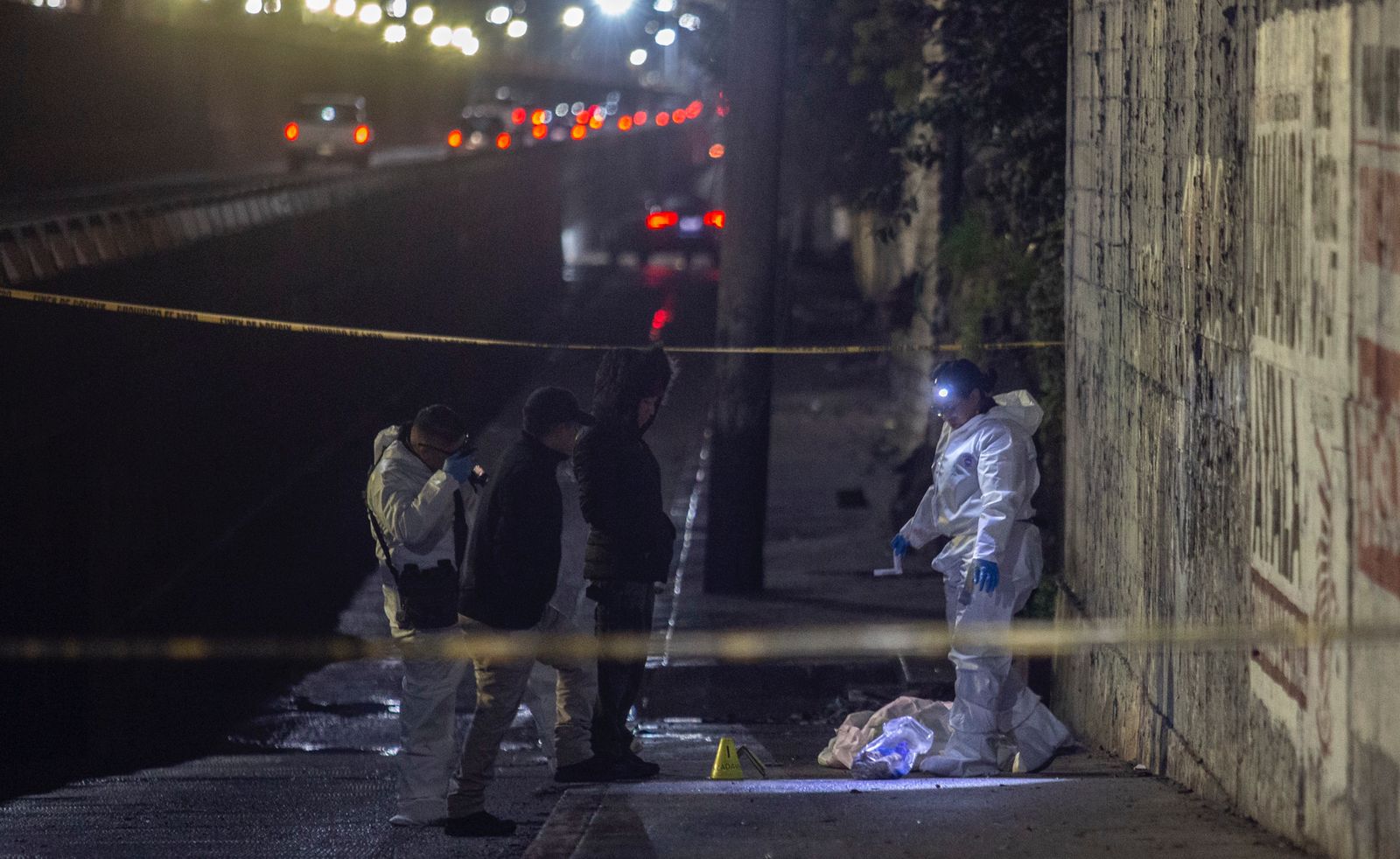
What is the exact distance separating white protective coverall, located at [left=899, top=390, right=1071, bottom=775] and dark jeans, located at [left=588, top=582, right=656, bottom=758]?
1131mm

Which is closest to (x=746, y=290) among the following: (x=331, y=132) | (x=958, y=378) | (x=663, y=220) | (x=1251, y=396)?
(x=958, y=378)

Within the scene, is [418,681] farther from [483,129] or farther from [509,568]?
[483,129]

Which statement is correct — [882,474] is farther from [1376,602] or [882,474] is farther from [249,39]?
[249,39]

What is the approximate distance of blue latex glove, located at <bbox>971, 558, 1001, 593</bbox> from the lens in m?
6.58

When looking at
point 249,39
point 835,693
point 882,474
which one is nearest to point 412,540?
point 835,693

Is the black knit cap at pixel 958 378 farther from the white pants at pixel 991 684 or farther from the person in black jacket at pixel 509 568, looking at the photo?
the person in black jacket at pixel 509 568

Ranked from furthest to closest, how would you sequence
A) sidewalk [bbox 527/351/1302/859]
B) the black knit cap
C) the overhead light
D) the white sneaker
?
the overhead light < the black knit cap < the white sneaker < sidewalk [bbox 527/351/1302/859]

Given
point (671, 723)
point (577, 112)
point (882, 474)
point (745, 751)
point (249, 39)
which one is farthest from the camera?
point (577, 112)

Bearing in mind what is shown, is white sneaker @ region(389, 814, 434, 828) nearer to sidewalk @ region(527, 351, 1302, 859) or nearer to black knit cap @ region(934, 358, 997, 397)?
sidewalk @ region(527, 351, 1302, 859)

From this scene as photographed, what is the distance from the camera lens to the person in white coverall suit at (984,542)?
6.80m

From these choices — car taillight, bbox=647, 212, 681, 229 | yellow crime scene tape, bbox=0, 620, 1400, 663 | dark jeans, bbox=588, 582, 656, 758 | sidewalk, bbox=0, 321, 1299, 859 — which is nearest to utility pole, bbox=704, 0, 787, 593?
sidewalk, bbox=0, 321, 1299, 859

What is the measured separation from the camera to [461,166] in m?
30.9

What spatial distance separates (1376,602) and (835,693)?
5802mm

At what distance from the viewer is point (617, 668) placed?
7066mm
